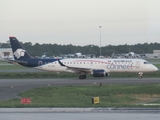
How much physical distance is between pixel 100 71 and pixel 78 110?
103ft

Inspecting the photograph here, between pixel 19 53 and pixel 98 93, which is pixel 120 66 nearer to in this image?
pixel 19 53

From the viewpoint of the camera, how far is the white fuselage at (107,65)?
53.1m

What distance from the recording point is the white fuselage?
53094 millimetres

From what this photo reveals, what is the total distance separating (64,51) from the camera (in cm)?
17562

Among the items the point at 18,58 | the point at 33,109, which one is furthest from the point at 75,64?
the point at 33,109

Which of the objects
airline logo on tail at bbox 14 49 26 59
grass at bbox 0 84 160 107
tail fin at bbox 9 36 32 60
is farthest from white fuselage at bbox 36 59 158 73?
grass at bbox 0 84 160 107

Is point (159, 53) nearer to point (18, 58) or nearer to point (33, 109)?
point (18, 58)

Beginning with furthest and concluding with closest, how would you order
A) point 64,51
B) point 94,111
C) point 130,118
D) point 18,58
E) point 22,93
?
point 64,51 < point 18,58 < point 22,93 < point 94,111 < point 130,118

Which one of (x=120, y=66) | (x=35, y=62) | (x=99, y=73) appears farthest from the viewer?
(x=35, y=62)

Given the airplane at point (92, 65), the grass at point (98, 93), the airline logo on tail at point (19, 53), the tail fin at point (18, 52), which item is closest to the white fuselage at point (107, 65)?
the airplane at point (92, 65)

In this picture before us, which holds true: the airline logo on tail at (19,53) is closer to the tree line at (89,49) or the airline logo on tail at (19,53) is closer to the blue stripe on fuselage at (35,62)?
the blue stripe on fuselage at (35,62)

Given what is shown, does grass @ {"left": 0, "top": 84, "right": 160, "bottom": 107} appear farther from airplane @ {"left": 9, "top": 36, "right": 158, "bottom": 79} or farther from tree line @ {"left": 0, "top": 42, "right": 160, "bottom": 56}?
tree line @ {"left": 0, "top": 42, "right": 160, "bottom": 56}

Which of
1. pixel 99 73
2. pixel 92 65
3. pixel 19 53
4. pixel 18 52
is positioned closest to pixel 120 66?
pixel 99 73

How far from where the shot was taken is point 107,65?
175ft
